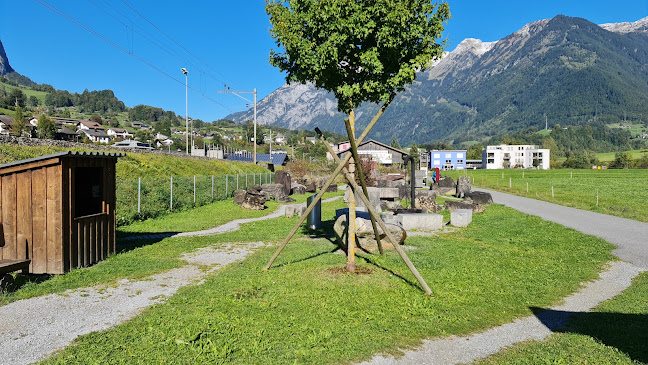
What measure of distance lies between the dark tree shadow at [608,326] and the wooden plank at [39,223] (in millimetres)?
9928

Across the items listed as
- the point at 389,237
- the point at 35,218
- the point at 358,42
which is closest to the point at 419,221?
the point at 389,237

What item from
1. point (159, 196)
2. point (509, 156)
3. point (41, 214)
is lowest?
point (159, 196)

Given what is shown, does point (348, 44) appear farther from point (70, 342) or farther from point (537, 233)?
point (537, 233)

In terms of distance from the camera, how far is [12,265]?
7.99 meters

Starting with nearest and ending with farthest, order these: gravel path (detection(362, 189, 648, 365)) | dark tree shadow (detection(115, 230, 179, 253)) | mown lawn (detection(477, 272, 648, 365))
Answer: mown lawn (detection(477, 272, 648, 365)), gravel path (detection(362, 189, 648, 365)), dark tree shadow (detection(115, 230, 179, 253))

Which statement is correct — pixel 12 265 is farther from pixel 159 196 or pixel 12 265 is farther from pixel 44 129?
pixel 44 129

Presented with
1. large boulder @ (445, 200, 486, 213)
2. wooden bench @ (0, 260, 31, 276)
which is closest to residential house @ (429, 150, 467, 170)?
large boulder @ (445, 200, 486, 213)

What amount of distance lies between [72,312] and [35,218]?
355 centimetres

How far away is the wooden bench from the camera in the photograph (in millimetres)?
7801

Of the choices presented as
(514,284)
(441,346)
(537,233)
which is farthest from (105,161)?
(537,233)

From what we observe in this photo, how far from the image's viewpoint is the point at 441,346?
5.65m

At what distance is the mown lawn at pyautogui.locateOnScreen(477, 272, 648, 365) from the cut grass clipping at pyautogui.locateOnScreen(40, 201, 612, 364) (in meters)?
0.83

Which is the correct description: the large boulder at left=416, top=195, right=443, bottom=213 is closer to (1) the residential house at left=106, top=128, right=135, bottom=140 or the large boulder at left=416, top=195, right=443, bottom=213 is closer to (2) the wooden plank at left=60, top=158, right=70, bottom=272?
(2) the wooden plank at left=60, top=158, right=70, bottom=272

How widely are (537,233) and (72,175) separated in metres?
15.0
